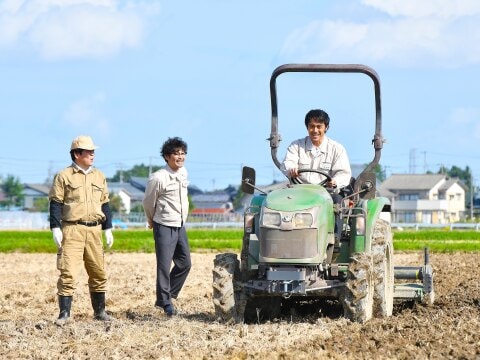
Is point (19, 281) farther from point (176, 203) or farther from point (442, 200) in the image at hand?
point (442, 200)

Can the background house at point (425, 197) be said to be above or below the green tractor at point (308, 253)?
above

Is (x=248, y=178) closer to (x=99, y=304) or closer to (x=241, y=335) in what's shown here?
(x=241, y=335)

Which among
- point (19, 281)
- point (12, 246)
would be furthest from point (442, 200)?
point (19, 281)

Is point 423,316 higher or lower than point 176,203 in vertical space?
lower

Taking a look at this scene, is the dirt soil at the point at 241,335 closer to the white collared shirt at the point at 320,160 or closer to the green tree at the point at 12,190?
the white collared shirt at the point at 320,160

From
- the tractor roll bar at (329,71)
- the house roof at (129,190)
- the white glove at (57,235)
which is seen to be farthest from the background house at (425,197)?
the white glove at (57,235)

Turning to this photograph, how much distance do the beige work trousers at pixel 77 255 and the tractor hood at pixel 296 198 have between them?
1.98 meters

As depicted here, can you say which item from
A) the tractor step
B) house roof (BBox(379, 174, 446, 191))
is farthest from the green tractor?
house roof (BBox(379, 174, 446, 191))

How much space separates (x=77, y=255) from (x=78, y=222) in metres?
0.34

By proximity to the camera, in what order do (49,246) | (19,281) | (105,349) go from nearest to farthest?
(105,349)
(19,281)
(49,246)

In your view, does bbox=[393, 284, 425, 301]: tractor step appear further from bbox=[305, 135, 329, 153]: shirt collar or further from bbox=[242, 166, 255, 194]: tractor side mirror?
bbox=[242, 166, 255, 194]: tractor side mirror

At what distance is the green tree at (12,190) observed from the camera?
447ft

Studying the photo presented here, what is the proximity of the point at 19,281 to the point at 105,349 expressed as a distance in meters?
9.38

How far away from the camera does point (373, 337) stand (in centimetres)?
897
